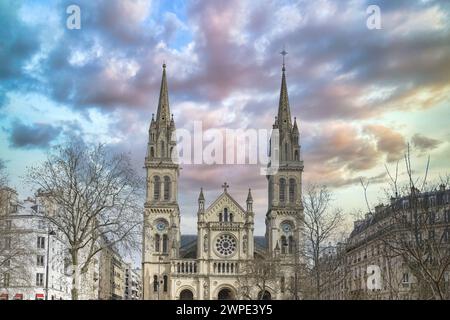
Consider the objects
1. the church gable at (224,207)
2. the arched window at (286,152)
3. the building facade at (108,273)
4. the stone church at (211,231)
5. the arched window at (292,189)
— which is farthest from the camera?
the arched window at (286,152)

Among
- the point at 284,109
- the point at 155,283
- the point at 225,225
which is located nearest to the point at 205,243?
the point at 225,225

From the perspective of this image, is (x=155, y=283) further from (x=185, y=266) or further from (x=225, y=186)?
(x=225, y=186)

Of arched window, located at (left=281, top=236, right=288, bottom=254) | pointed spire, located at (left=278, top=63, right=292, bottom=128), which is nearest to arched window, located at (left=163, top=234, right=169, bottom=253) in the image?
arched window, located at (left=281, top=236, right=288, bottom=254)

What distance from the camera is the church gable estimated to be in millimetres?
98562

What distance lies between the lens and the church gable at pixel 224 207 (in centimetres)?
9856

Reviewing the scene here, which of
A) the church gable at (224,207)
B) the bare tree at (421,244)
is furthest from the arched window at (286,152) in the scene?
the bare tree at (421,244)

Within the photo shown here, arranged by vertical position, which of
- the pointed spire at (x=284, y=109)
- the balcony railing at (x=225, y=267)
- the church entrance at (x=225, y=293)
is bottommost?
the church entrance at (x=225, y=293)

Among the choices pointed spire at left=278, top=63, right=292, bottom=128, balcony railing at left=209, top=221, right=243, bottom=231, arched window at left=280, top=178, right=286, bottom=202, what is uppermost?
pointed spire at left=278, top=63, right=292, bottom=128

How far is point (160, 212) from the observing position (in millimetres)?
97688

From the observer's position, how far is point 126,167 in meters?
39.7

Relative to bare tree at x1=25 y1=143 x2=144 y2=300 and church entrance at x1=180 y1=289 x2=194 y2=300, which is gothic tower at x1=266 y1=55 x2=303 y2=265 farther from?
bare tree at x1=25 y1=143 x2=144 y2=300

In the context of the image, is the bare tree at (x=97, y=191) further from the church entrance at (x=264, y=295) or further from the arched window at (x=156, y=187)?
the arched window at (x=156, y=187)
